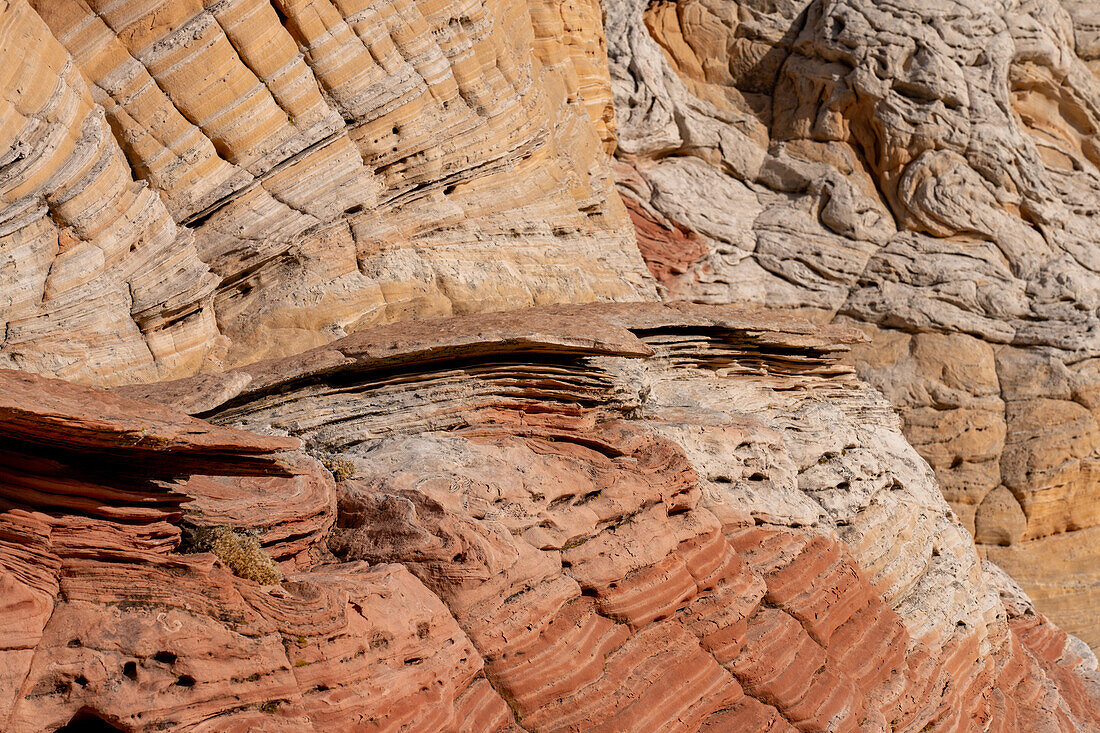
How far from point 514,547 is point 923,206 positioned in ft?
45.0

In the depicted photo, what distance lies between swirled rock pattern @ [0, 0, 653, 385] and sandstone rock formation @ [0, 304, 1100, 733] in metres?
1.26

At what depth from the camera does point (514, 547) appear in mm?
7297

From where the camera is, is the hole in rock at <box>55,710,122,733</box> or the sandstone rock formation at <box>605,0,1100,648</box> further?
the sandstone rock formation at <box>605,0,1100,648</box>

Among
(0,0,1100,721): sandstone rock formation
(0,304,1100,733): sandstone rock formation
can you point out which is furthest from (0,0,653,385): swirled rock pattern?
(0,304,1100,733): sandstone rock formation

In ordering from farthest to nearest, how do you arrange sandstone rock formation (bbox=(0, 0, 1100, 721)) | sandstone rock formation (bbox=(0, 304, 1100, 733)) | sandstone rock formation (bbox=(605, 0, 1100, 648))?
sandstone rock formation (bbox=(605, 0, 1100, 648)), sandstone rock formation (bbox=(0, 0, 1100, 721)), sandstone rock formation (bbox=(0, 304, 1100, 733))

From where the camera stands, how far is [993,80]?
727 inches

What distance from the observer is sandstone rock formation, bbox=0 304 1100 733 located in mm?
5523

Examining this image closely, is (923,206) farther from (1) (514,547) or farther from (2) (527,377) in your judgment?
(1) (514,547)

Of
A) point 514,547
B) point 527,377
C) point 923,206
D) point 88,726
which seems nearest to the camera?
point 88,726

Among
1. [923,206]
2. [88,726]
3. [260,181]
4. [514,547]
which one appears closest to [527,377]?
[514,547]

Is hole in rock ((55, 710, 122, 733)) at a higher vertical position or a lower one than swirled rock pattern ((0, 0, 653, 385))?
lower

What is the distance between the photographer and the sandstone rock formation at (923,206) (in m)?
16.7

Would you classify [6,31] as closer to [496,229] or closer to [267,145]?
[267,145]

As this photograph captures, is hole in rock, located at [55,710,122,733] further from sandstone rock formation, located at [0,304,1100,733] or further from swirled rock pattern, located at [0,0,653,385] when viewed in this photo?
swirled rock pattern, located at [0,0,653,385]
